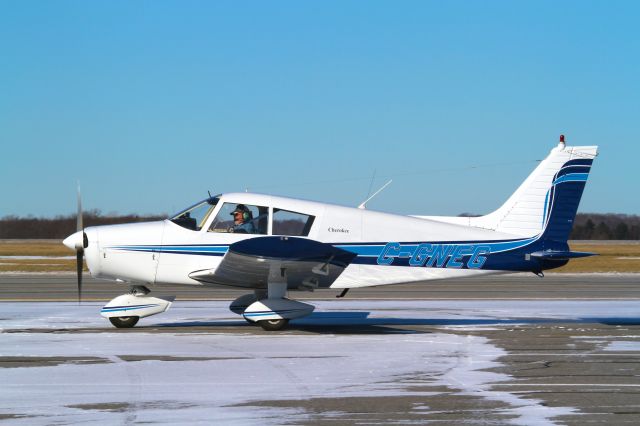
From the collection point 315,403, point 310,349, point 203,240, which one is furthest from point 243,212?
point 315,403

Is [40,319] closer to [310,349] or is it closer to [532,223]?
[310,349]

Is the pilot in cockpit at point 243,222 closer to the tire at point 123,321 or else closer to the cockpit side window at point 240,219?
the cockpit side window at point 240,219

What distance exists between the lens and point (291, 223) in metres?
14.0

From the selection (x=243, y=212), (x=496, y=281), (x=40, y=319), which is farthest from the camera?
(x=496, y=281)

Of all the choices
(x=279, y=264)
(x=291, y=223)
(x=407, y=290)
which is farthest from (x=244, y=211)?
(x=407, y=290)

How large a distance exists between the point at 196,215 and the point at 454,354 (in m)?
5.18

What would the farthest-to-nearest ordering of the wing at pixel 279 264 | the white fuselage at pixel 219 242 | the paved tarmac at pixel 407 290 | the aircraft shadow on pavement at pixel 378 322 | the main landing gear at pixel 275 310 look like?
the paved tarmac at pixel 407 290 < the aircraft shadow on pavement at pixel 378 322 < the white fuselage at pixel 219 242 < the main landing gear at pixel 275 310 < the wing at pixel 279 264

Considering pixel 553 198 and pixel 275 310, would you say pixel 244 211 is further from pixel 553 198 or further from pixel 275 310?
pixel 553 198

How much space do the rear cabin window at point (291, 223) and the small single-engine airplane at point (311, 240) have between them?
2 cm

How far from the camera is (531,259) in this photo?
14.5 meters

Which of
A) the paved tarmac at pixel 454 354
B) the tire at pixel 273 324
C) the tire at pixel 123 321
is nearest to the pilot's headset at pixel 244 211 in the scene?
the tire at pixel 273 324

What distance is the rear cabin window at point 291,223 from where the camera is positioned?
45.3 ft

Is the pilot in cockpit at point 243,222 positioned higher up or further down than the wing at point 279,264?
higher up

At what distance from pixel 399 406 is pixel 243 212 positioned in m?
6.74
